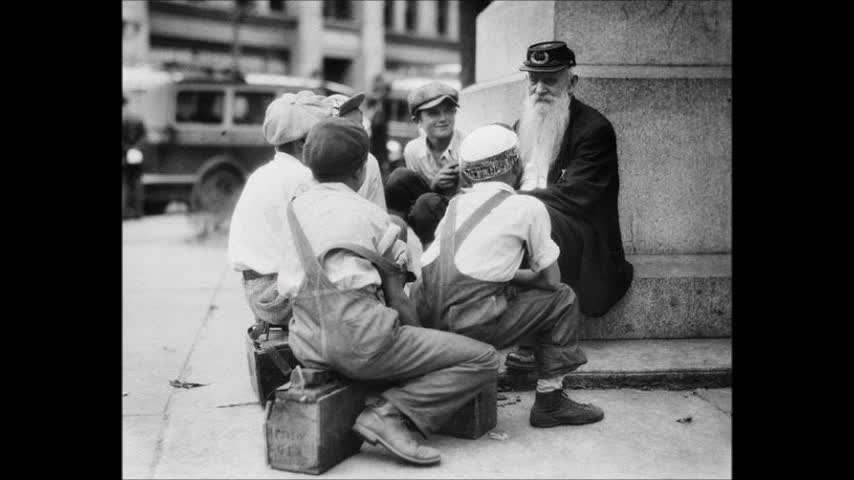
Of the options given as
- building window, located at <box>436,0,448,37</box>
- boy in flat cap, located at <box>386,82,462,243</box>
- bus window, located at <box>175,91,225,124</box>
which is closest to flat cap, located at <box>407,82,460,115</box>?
boy in flat cap, located at <box>386,82,462,243</box>

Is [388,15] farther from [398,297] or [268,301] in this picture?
[398,297]

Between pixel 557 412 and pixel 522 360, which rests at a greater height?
pixel 522 360

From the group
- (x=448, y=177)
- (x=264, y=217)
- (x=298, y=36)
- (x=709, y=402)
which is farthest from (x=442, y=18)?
(x=709, y=402)

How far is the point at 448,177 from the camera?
204 inches

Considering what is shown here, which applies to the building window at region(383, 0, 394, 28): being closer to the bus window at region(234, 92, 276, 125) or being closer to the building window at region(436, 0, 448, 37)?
the building window at region(436, 0, 448, 37)

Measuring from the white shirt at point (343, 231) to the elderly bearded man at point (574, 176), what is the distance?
1.55 m

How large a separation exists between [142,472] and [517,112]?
3137 millimetres

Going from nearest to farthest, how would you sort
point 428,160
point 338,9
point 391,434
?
point 391,434 < point 428,160 < point 338,9

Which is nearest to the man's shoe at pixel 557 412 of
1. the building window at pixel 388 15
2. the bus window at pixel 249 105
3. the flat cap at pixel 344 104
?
the flat cap at pixel 344 104

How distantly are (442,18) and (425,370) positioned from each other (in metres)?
35.3

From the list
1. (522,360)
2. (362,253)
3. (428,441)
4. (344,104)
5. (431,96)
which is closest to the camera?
(362,253)

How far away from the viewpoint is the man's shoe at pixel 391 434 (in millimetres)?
3363
